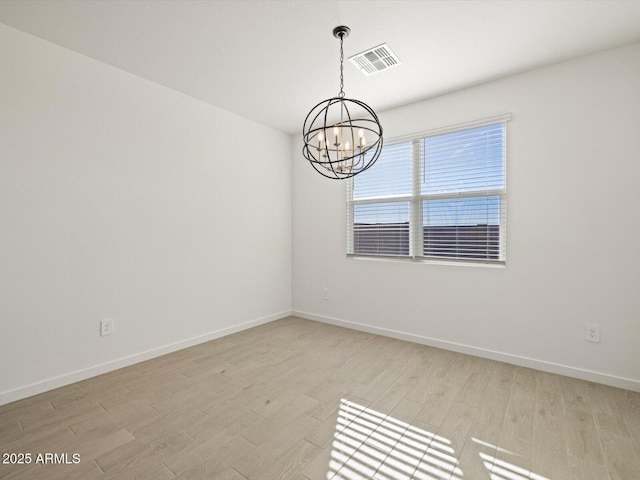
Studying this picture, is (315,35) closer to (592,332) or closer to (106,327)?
(106,327)

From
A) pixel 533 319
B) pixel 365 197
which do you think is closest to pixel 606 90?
pixel 533 319

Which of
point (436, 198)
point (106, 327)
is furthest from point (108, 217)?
point (436, 198)

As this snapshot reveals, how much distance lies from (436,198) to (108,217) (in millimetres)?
3129

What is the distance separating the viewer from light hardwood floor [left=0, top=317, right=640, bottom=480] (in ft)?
5.24

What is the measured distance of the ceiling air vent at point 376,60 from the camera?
2455mm

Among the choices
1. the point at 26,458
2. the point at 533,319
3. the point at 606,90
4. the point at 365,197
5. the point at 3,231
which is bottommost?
the point at 26,458

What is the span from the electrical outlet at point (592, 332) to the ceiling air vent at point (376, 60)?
104 inches

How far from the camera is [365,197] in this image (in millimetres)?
3877

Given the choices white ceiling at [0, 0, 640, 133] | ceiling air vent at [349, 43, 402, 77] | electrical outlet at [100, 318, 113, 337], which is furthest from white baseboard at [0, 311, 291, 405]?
ceiling air vent at [349, 43, 402, 77]

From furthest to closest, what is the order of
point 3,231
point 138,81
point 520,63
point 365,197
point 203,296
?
1. point 365,197
2. point 203,296
3. point 138,81
4. point 520,63
5. point 3,231

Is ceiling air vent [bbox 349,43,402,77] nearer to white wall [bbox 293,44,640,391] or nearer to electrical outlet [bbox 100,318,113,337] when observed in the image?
white wall [bbox 293,44,640,391]

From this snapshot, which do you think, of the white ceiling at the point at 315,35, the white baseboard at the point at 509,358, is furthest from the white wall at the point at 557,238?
the white ceiling at the point at 315,35

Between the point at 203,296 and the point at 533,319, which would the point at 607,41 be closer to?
the point at 533,319

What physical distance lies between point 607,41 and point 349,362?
329 centimetres
